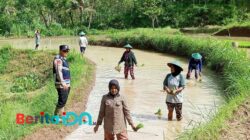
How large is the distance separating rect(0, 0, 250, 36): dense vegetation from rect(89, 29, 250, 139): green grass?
16656 mm

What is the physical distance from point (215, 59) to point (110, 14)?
44.2m

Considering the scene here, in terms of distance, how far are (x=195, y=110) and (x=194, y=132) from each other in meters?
4.84

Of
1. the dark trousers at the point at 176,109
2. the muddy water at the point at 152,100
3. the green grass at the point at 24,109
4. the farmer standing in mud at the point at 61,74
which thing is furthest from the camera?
the dark trousers at the point at 176,109

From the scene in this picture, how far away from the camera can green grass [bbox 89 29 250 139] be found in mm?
9019

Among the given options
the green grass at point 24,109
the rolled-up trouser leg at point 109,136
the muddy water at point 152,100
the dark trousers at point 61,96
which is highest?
the dark trousers at point 61,96

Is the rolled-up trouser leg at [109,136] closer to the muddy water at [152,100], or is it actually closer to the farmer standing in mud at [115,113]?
the farmer standing in mud at [115,113]

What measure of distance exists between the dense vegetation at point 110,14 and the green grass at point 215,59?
54.6 feet

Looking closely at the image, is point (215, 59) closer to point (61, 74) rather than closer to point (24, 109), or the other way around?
point (24, 109)

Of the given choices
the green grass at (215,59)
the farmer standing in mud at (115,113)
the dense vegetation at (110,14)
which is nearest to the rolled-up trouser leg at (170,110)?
the green grass at (215,59)

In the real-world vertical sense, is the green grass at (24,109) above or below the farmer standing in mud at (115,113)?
below

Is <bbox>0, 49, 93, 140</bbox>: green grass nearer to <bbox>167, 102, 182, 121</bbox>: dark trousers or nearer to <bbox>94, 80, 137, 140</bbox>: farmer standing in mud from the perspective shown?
<bbox>94, 80, 137, 140</bbox>: farmer standing in mud

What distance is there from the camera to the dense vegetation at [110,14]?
55094 millimetres

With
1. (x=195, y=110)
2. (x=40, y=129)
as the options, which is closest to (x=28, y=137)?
(x=40, y=129)

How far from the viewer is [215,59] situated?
21.5 meters
